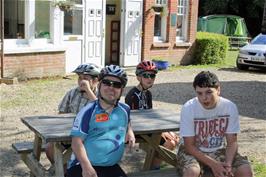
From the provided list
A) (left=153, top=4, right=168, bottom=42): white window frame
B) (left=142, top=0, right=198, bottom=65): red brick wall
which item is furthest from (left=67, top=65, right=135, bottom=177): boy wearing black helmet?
(left=153, top=4, right=168, bottom=42): white window frame

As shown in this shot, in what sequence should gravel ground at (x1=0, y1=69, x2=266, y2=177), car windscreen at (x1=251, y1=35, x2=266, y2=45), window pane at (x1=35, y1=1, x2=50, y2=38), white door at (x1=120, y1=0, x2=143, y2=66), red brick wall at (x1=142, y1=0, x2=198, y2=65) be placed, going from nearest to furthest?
gravel ground at (x1=0, y1=69, x2=266, y2=177) < window pane at (x1=35, y1=1, x2=50, y2=38) < white door at (x1=120, y1=0, x2=143, y2=66) < red brick wall at (x1=142, y1=0, x2=198, y2=65) < car windscreen at (x1=251, y1=35, x2=266, y2=45)

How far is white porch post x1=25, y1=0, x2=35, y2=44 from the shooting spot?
1257cm

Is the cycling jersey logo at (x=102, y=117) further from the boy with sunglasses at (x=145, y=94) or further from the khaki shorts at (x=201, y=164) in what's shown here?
the boy with sunglasses at (x=145, y=94)

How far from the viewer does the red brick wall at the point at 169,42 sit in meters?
16.3

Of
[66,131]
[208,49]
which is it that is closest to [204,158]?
[66,131]

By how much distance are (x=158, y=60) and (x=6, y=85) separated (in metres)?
5.98

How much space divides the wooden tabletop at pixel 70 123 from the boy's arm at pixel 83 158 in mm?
448

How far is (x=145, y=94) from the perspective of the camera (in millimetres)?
5371

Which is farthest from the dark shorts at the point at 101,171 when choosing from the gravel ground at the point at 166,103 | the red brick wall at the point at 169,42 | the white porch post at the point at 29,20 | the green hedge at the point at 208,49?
the green hedge at the point at 208,49

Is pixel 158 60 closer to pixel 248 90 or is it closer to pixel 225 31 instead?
pixel 248 90

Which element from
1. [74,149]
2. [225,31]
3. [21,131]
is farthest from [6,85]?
[225,31]

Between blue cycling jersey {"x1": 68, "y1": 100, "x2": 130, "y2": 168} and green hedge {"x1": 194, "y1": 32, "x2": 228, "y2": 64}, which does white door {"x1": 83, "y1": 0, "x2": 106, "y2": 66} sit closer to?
green hedge {"x1": 194, "y1": 32, "x2": 228, "y2": 64}

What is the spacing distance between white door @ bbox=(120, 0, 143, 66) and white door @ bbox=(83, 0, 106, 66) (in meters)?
1.10

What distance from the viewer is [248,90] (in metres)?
13.1
